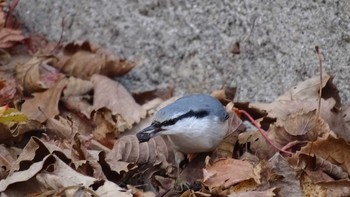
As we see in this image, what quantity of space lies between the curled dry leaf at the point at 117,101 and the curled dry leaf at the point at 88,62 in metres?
0.07

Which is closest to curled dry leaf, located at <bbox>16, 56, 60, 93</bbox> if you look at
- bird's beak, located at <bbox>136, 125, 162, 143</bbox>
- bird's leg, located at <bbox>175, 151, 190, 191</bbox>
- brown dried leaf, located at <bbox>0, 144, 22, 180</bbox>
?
brown dried leaf, located at <bbox>0, 144, 22, 180</bbox>

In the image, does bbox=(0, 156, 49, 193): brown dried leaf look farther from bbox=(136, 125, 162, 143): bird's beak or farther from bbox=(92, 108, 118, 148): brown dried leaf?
bbox=(92, 108, 118, 148): brown dried leaf

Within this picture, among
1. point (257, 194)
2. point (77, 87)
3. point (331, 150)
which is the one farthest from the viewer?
point (77, 87)

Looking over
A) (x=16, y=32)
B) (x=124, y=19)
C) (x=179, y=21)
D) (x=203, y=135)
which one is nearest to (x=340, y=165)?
(x=203, y=135)

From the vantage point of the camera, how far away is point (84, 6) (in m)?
4.96

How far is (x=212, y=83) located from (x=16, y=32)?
1246mm

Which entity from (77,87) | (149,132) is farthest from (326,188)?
(77,87)

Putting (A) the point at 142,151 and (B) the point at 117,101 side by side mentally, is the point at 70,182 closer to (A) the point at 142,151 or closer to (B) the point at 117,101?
(A) the point at 142,151

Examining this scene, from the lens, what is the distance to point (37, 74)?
4590 millimetres

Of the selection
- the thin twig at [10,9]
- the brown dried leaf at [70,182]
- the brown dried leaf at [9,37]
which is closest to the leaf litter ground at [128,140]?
the brown dried leaf at [70,182]

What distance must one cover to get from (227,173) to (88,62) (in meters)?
1.60

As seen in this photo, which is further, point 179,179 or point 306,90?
point 306,90

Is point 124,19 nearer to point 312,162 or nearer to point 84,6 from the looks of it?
point 84,6

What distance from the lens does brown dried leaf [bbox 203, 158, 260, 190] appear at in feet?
10.7
